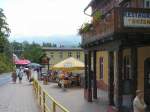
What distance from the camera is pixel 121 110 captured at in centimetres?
1862

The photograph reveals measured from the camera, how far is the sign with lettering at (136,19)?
17625 mm

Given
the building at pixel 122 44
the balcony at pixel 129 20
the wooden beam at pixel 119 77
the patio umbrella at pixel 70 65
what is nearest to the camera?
the balcony at pixel 129 20

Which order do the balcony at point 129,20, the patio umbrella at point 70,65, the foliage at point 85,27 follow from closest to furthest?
the balcony at point 129,20 < the foliage at point 85,27 < the patio umbrella at point 70,65

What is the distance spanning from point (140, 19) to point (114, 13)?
A: 972 millimetres

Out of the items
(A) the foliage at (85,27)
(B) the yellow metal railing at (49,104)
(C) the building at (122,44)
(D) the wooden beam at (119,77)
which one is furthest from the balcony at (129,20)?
(A) the foliage at (85,27)

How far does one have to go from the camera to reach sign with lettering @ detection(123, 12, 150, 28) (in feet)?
57.8

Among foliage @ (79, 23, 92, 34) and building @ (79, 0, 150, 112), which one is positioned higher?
foliage @ (79, 23, 92, 34)

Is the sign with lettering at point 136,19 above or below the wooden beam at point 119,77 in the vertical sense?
above

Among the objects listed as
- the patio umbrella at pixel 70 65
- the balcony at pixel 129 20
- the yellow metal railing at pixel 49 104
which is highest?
the balcony at pixel 129 20

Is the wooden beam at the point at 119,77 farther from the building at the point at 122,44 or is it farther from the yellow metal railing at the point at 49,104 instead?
the yellow metal railing at the point at 49,104

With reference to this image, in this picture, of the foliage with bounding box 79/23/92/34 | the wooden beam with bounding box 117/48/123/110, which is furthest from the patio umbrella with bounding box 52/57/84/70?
the wooden beam with bounding box 117/48/123/110

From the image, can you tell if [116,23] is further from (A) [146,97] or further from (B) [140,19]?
(A) [146,97]

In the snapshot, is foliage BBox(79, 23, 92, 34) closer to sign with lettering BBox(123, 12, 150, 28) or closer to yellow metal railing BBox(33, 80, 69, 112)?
sign with lettering BBox(123, 12, 150, 28)

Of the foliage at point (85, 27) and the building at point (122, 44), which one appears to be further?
the foliage at point (85, 27)
